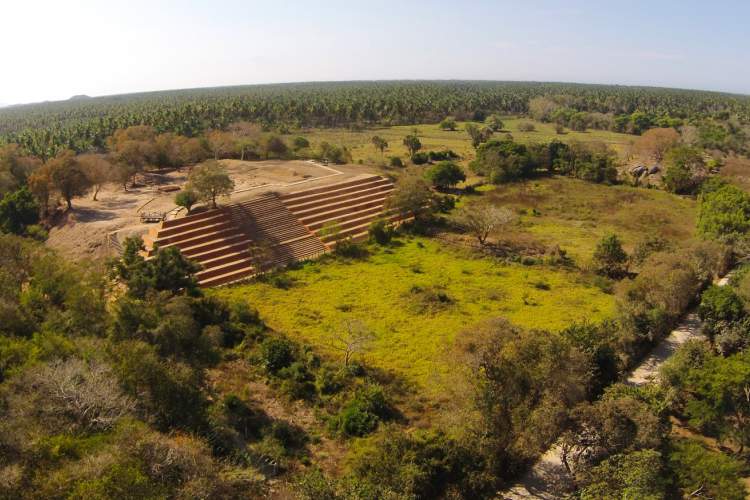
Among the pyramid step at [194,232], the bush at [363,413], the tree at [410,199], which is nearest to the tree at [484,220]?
the tree at [410,199]

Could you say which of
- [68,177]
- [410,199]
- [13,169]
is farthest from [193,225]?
[13,169]

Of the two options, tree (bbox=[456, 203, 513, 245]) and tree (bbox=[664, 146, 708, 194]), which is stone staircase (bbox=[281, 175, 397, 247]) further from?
tree (bbox=[664, 146, 708, 194])

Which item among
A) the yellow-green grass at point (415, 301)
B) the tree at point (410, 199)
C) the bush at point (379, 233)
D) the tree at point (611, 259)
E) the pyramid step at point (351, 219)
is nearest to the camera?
the yellow-green grass at point (415, 301)

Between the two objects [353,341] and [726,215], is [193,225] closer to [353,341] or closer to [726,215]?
[353,341]

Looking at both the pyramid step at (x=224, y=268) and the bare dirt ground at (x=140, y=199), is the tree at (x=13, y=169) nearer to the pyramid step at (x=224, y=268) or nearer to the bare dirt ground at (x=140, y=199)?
the bare dirt ground at (x=140, y=199)

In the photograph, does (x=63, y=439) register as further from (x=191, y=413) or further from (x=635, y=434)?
(x=635, y=434)

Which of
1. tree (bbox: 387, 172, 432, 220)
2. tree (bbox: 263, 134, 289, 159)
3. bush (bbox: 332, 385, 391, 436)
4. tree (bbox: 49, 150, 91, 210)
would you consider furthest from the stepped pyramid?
bush (bbox: 332, 385, 391, 436)

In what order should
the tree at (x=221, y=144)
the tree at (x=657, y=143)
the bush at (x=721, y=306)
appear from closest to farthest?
the bush at (x=721, y=306), the tree at (x=221, y=144), the tree at (x=657, y=143)
